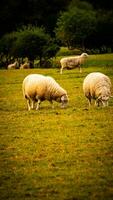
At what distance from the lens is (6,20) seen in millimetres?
87938

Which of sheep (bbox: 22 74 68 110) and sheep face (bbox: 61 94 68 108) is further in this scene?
sheep face (bbox: 61 94 68 108)

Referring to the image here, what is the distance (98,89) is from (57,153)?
7911mm

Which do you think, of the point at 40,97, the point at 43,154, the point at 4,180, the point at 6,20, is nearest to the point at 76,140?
the point at 43,154

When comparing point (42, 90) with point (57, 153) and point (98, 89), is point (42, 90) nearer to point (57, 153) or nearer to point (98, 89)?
point (98, 89)

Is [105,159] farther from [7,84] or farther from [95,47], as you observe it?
[95,47]

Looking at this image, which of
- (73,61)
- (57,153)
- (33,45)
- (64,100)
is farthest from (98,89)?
(33,45)

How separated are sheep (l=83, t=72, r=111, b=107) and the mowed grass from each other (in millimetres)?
394

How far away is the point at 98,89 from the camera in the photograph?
2025 centimetres

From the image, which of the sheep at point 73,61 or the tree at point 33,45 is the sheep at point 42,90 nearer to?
the sheep at point 73,61

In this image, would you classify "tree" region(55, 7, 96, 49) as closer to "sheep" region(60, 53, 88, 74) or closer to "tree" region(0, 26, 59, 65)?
"tree" region(0, 26, 59, 65)

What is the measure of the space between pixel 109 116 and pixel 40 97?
349cm

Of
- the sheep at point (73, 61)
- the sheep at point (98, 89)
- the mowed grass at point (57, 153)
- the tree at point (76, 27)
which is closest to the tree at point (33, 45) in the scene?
the tree at point (76, 27)

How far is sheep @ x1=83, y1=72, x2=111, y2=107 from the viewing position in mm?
20062

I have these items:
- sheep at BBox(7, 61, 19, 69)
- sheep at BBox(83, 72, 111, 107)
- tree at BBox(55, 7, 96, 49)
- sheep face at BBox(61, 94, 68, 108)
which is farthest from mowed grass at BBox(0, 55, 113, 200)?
tree at BBox(55, 7, 96, 49)
